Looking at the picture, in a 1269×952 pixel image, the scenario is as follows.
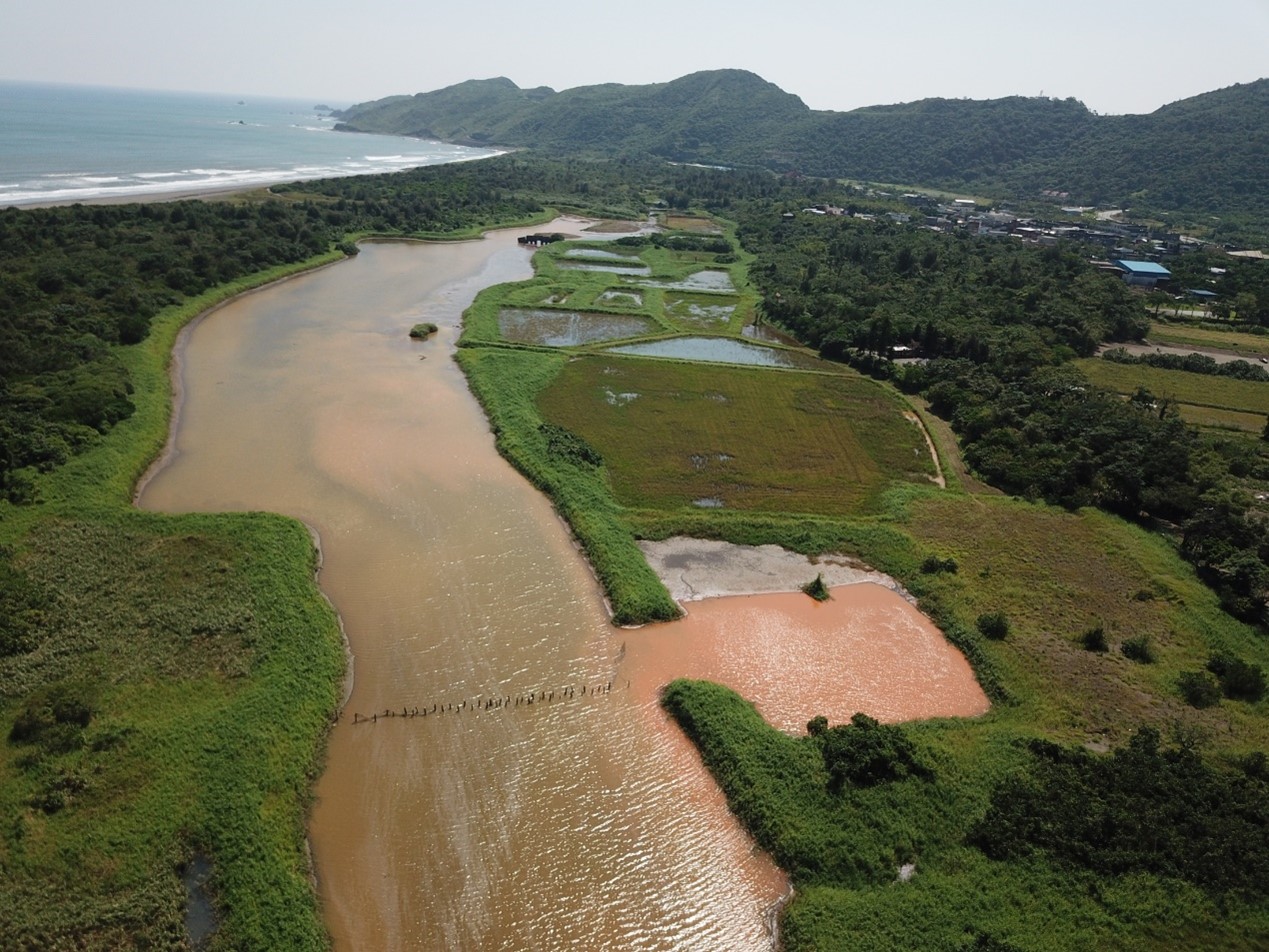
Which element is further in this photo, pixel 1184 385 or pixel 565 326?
pixel 565 326

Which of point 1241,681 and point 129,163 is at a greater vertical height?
point 129,163

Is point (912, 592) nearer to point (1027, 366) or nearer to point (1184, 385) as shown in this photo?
point (1027, 366)

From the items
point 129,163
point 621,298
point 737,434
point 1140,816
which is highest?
point 129,163

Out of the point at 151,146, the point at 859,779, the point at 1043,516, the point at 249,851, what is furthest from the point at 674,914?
the point at 151,146

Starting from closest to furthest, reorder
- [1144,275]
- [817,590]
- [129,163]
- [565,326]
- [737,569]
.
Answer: [817,590] → [737,569] → [565,326] → [1144,275] → [129,163]

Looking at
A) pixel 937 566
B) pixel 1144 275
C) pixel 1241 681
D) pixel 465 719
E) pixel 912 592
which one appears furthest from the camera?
pixel 1144 275

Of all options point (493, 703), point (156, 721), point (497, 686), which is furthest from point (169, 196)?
point (493, 703)
